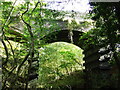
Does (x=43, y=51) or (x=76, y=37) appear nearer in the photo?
(x=43, y=51)

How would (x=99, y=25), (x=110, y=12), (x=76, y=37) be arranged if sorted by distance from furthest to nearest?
(x=76, y=37)
(x=99, y=25)
(x=110, y=12)

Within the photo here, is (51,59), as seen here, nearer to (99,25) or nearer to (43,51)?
(43,51)

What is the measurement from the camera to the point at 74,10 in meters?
3.28

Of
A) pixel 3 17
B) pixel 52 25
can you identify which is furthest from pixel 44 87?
pixel 3 17

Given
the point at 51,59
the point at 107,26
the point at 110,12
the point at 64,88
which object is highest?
the point at 110,12

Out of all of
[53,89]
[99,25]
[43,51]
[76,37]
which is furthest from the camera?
[76,37]

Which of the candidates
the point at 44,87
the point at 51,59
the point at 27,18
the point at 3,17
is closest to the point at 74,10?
the point at 27,18

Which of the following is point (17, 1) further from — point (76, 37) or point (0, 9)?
point (76, 37)

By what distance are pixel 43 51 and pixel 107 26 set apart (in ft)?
Answer: 10.4

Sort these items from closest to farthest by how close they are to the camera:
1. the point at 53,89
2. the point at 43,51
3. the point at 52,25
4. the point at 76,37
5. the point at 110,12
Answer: the point at 110,12 → the point at 52,25 → the point at 43,51 → the point at 53,89 → the point at 76,37

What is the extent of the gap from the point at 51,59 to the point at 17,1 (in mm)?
3588

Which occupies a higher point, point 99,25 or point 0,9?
point 0,9

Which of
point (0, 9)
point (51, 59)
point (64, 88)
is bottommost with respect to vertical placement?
point (64, 88)

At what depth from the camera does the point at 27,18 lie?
11.4ft
